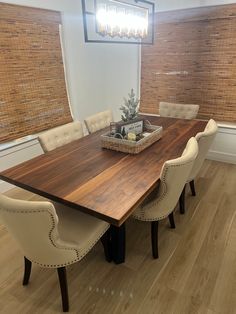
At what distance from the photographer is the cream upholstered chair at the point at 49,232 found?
3.80 feet

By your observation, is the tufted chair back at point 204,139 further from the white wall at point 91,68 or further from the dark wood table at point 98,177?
the white wall at point 91,68

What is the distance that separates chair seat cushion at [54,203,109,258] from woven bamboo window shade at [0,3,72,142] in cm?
161

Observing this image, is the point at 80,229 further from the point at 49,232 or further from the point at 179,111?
the point at 179,111

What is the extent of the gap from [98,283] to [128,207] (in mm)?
777

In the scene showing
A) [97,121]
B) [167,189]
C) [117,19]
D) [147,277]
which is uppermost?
[117,19]

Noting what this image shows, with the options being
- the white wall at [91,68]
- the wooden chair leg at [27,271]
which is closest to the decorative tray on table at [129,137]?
the wooden chair leg at [27,271]

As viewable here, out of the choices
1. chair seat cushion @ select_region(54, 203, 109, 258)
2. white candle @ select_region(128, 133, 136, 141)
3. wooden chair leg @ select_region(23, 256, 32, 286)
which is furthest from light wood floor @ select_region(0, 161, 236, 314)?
white candle @ select_region(128, 133, 136, 141)

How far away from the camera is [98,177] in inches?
65.2

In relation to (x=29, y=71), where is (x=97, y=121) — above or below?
below

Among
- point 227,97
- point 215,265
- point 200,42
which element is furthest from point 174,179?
point 200,42

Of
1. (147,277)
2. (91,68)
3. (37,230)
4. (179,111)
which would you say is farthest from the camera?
(91,68)

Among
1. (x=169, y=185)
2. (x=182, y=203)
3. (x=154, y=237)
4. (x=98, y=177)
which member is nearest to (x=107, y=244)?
(x=154, y=237)

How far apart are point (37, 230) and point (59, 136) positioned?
1.27m

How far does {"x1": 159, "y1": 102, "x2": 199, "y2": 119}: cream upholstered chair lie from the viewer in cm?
321
